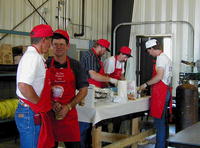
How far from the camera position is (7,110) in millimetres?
4652

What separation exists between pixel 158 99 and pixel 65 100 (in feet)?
6.46

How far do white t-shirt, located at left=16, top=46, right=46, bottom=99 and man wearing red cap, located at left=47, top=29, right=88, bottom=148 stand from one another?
0.42m

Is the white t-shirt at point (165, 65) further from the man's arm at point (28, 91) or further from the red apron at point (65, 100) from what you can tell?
the man's arm at point (28, 91)

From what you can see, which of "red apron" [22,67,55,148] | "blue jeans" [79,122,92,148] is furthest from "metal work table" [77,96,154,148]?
"red apron" [22,67,55,148]

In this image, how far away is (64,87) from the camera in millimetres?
Result: 2854

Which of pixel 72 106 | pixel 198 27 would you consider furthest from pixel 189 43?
pixel 72 106

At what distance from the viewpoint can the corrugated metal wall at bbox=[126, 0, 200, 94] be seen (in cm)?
714

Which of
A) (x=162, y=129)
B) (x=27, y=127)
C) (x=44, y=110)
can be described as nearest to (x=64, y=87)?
(x=44, y=110)

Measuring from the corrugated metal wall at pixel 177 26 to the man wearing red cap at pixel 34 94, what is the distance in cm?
518

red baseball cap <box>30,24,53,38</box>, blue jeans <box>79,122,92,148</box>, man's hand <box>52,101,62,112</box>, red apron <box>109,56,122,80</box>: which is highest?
red baseball cap <box>30,24,53,38</box>

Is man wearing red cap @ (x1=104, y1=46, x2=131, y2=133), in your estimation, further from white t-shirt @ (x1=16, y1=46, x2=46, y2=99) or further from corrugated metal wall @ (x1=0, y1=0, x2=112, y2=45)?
white t-shirt @ (x1=16, y1=46, x2=46, y2=99)

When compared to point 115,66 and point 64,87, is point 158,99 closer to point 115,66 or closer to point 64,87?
point 115,66

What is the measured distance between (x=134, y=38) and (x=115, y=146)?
4496 millimetres

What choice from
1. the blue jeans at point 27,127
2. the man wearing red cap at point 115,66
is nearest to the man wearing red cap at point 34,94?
the blue jeans at point 27,127
